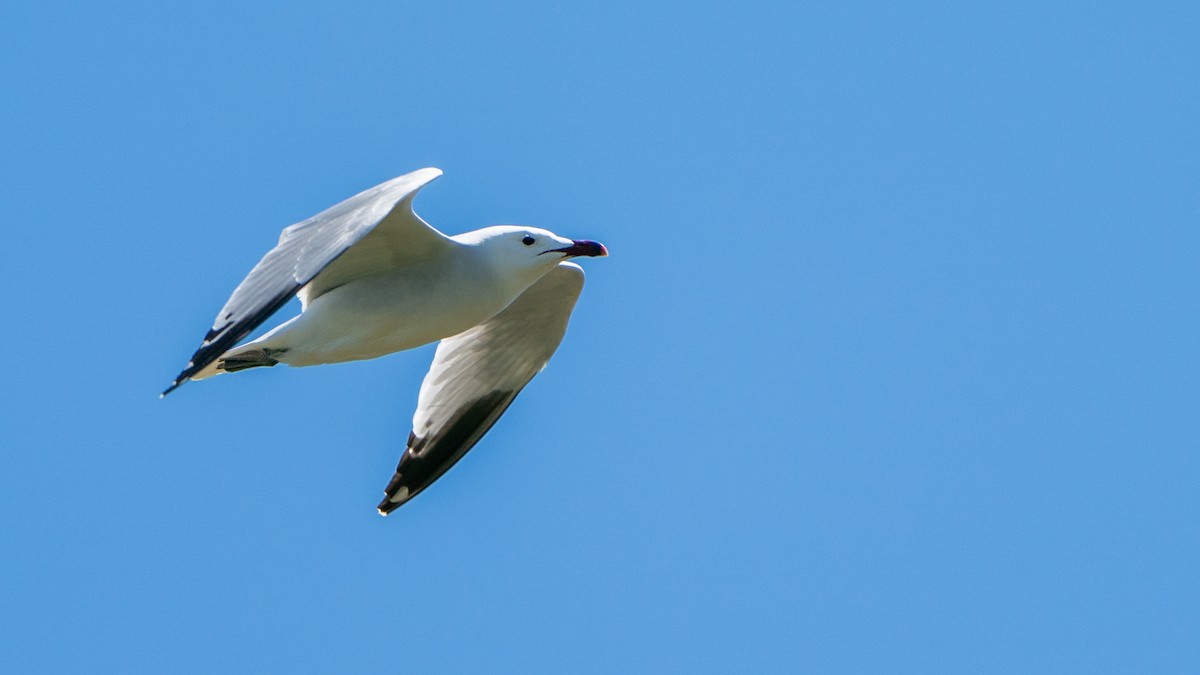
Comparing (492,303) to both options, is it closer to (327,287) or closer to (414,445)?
(327,287)

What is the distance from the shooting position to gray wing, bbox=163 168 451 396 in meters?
8.48

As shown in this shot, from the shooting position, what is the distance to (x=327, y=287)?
32.5 ft

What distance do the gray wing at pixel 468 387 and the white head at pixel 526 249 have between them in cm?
118

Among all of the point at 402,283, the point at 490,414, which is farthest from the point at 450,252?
the point at 490,414

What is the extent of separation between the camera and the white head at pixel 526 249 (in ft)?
32.5

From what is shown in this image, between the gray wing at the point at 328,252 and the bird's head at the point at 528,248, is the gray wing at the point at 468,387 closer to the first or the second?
the bird's head at the point at 528,248

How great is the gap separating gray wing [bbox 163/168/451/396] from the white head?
0.30 meters

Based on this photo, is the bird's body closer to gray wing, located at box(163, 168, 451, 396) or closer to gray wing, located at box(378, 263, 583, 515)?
gray wing, located at box(163, 168, 451, 396)

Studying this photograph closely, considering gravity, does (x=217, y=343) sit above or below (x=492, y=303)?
below

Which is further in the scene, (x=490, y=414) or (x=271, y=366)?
(x=490, y=414)

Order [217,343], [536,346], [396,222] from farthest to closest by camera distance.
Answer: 1. [536,346]
2. [396,222]
3. [217,343]

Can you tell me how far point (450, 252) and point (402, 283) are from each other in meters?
0.31

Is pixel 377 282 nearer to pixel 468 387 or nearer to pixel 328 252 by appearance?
pixel 328 252

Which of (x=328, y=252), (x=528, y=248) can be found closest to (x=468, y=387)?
(x=528, y=248)
